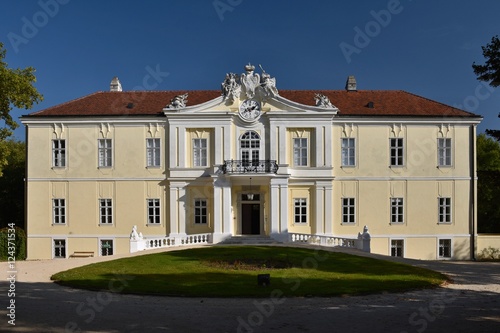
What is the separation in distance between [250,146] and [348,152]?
6.32m

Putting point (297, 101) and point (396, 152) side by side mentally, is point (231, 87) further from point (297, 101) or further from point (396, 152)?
point (396, 152)

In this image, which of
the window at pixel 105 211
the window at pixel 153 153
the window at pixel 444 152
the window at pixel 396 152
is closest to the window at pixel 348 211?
the window at pixel 396 152

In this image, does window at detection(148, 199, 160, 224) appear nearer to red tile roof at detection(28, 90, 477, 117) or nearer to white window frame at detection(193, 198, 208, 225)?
white window frame at detection(193, 198, 208, 225)

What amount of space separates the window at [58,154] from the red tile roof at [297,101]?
1.90 meters

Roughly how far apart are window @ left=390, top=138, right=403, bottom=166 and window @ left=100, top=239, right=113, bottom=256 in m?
18.7

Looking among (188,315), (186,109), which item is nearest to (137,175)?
(186,109)

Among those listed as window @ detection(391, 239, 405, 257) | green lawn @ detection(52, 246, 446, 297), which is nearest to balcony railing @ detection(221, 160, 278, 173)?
green lawn @ detection(52, 246, 446, 297)

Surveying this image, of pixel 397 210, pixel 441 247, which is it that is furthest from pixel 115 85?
pixel 441 247

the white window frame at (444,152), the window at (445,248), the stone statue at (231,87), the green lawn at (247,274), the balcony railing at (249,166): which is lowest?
the window at (445,248)

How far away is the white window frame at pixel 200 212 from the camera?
2952cm

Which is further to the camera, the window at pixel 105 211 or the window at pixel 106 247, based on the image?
the window at pixel 105 211

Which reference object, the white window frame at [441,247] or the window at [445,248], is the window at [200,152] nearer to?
the white window frame at [441,247]

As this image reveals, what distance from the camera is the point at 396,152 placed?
30.0 meters

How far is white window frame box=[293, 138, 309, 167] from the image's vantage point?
29.7 meters
